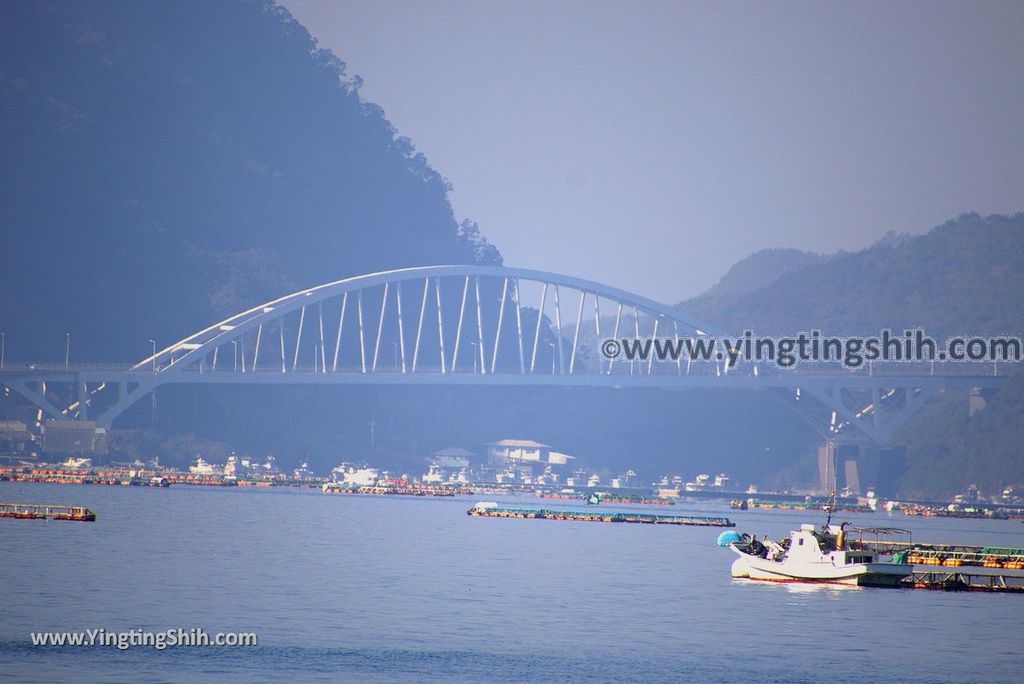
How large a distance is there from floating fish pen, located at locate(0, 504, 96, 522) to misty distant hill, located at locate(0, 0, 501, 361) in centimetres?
7603

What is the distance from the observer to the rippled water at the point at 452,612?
35750mm

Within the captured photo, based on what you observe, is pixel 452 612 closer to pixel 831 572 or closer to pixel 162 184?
pixel 831 572

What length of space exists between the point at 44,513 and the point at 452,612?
3455 cm

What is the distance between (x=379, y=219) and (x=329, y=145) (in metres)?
12.1

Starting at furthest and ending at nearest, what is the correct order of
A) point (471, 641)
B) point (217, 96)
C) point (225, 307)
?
1. point (217, 96)
2. point (225, 307)
3. point (471, 641)

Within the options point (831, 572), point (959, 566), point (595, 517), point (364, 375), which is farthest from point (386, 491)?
point (831, 572)

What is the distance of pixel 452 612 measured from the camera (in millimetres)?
44594

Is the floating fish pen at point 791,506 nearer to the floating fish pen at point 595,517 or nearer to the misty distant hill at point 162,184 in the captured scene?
the floating fish pen at point 595,517

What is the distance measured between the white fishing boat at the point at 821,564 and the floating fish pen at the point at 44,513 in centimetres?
3113

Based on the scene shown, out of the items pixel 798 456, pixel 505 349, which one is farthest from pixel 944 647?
pixel 505 349

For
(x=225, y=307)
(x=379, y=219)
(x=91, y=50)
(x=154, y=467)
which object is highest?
(x=91, y=50)

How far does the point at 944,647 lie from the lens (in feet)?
137

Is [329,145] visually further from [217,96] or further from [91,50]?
[91,50]

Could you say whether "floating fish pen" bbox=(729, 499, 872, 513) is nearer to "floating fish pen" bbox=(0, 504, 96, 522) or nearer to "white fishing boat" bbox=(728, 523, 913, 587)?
"floating fish pen" bbox=(0, 504, 96, 522)
